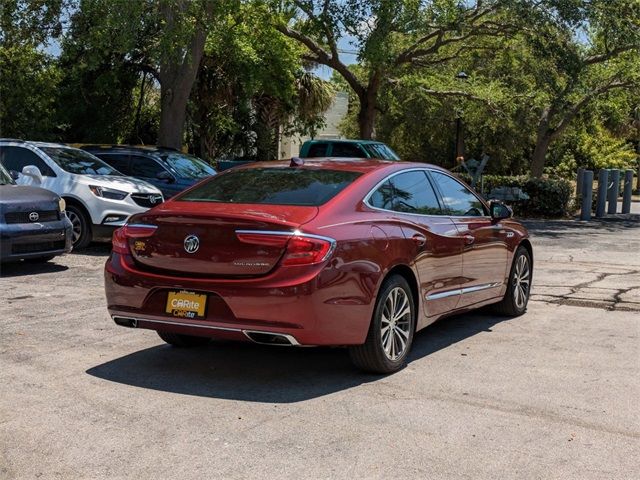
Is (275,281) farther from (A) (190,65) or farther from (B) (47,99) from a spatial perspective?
(B) (47,99)

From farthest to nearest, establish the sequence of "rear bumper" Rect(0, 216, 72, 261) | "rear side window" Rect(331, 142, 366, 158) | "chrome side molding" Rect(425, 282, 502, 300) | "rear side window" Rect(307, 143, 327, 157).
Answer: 1. "rear side window" Rect(307, 143, 327, 157)
2. "rear side window" Rect(331, 142, 366, 158)
3. "rear bumper" Rect(0, 216, 72, 261)
4. "chrome side molding" Rect(425, 282, 502, 300)

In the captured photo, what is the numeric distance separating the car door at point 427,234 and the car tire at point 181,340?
189 centimetres

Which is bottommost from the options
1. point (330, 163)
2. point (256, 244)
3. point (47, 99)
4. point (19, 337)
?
point (19, 337)

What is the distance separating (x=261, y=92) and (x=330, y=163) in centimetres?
2061

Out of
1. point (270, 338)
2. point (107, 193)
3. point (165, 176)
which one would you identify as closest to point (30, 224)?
point (107, 193)

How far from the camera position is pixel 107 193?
1310 centimetres

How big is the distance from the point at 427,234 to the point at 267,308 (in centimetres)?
176

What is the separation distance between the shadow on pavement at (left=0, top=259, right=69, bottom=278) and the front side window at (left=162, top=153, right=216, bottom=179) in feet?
13.4

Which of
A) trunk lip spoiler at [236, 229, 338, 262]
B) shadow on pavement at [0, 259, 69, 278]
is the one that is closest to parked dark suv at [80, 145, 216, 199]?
shadow on pavement at [0, 259, 69, 278]

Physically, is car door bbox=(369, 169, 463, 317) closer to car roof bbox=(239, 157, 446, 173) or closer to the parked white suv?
car roof bbox=(239, 157, 446, 173)

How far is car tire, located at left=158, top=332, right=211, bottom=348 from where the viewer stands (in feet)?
22.5

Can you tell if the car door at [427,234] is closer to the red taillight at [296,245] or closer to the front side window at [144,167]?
the red taillight at [296,245]

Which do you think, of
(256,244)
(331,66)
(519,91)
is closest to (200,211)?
(256,244)

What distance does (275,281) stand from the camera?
5.52 meters
